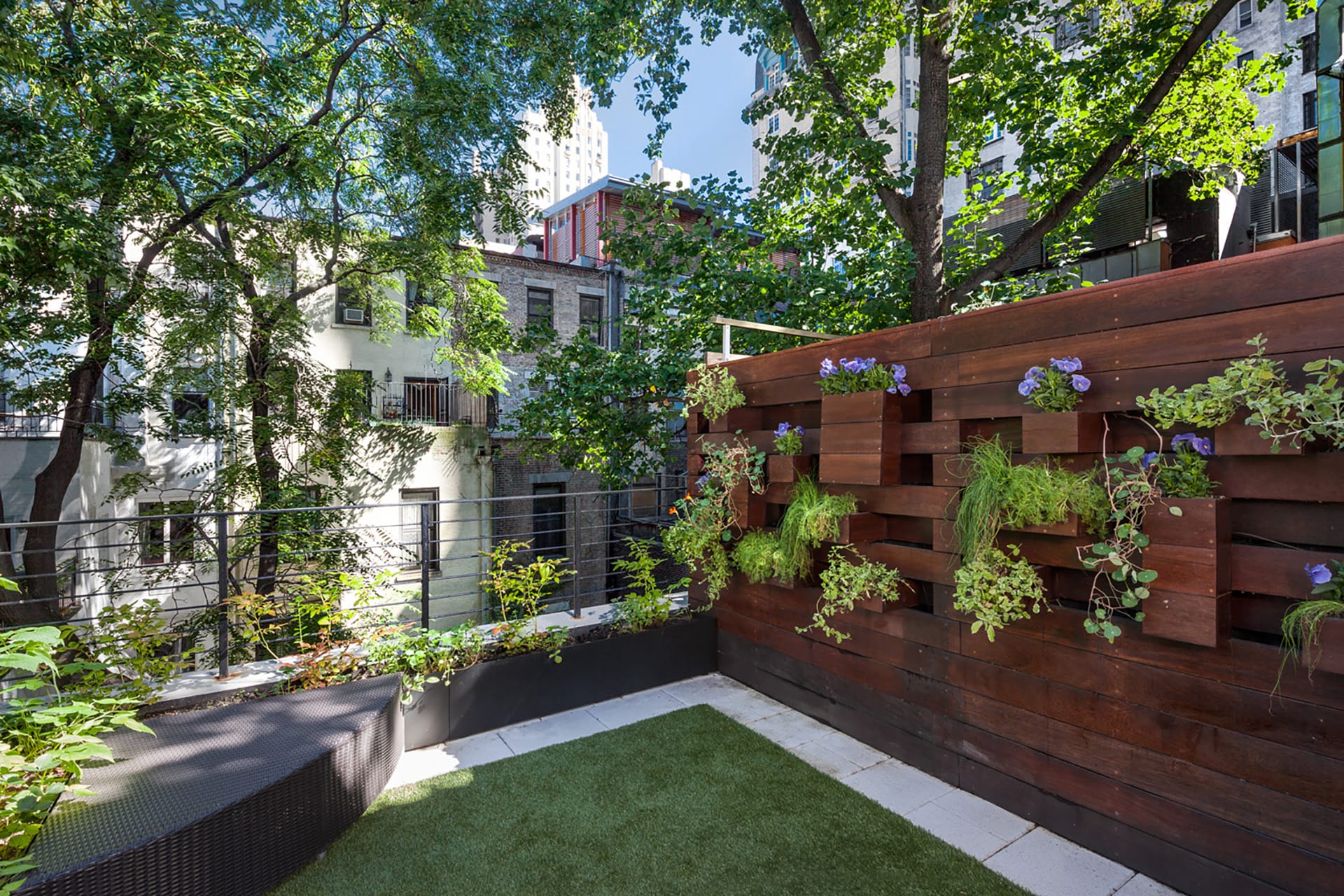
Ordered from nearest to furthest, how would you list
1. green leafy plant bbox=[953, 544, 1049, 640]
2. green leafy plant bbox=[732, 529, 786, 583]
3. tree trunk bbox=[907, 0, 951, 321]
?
1. green leafy plant bbox=[953, 544, 1049, 640]
2. green leafy plant bbox=[732, 529, 786, 583]
3. tree trunk bbox=[907, 0, 951, 321]

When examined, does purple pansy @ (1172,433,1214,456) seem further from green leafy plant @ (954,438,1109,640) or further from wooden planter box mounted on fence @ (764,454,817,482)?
wooden planter box mounted on fence @ (764,454,817,482)

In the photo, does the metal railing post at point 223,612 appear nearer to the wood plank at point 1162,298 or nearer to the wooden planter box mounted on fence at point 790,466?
the wooden planter box mounted on fence at point 790,466

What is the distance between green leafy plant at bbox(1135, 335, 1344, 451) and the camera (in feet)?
5.04

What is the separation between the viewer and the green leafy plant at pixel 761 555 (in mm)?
3189

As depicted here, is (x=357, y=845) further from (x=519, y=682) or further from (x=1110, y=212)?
(x=1110, y=212)

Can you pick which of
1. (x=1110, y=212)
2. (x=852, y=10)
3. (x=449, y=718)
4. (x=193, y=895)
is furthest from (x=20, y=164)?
(x=1110, y=212)

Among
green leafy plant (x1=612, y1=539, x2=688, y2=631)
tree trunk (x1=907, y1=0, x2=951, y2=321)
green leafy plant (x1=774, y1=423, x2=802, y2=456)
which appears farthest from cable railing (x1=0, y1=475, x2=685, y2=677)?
tree trunk (x1=907, y1=0, x2=951, y2=321)

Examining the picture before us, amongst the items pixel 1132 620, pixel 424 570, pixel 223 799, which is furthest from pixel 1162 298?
pixel 424 570

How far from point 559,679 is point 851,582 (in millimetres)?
1701

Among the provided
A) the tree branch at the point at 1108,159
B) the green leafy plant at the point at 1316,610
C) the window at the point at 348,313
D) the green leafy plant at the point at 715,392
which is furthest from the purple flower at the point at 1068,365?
the window at the point at 348,313

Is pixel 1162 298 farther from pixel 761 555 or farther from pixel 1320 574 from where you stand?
pixel 761 555

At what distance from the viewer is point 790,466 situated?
10.5 ft

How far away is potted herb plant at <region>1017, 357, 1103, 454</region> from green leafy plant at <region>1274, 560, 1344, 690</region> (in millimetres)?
637

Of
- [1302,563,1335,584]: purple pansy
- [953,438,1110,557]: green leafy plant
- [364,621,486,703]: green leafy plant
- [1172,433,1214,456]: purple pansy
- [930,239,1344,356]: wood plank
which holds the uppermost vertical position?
[930,239,1344,356]: wood plank
